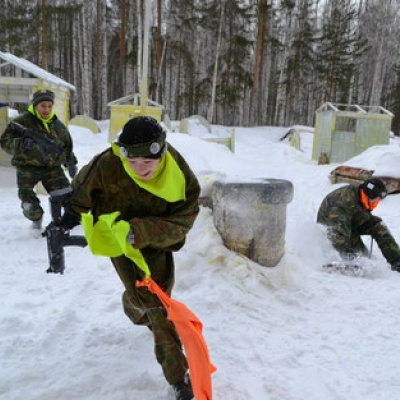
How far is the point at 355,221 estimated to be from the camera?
4602 mm

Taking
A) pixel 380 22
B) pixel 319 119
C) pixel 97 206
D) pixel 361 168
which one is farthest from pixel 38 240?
pixel 380 22

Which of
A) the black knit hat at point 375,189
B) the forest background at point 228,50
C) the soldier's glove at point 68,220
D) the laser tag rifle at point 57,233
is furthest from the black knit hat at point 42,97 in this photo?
the forest background at point 228,50

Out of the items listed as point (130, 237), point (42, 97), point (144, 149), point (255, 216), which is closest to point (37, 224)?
point (42, 97)

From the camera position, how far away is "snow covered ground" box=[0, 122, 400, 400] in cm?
202

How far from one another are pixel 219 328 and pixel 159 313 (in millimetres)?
859

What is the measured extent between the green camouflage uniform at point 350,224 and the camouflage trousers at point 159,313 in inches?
117

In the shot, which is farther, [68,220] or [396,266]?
[396,266]

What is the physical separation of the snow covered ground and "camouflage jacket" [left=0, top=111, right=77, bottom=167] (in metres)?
0.87

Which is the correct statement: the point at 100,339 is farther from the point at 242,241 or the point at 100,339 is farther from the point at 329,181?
the point at 329,181

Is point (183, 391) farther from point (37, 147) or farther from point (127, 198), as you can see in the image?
point (37, 147)

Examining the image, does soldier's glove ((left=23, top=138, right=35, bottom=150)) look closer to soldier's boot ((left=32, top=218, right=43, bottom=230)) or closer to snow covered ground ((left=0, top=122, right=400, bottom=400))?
soldier's boot ((left=32, top=218, right=43, bottom=230))

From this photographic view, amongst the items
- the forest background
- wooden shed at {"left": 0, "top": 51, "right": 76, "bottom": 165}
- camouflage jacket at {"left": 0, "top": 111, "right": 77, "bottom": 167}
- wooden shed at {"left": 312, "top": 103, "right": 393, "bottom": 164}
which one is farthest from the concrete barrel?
the forest background

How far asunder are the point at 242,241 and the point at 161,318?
5.67 ft

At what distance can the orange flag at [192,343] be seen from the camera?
174cm
